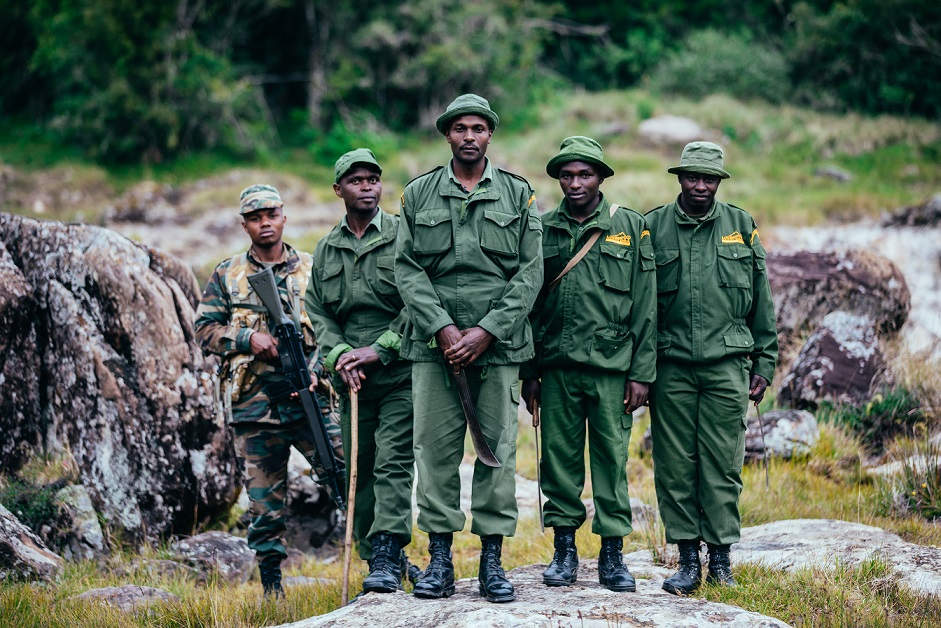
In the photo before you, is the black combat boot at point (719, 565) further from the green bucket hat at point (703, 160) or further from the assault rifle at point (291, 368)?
the assault rifle at point (291, 368)

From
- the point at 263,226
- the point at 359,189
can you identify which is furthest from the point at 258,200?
the point at 359,189

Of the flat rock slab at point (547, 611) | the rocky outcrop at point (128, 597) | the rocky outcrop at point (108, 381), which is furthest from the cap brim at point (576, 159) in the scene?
the rocky outcrop at point (108, 381)

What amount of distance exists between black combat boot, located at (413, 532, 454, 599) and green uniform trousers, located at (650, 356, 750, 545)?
1152mm

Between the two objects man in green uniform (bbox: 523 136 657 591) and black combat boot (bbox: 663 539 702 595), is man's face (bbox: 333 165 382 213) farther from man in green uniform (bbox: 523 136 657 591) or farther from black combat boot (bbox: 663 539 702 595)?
black combat boot (bbox: 663 539 702 595)

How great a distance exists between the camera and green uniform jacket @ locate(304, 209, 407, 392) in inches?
193

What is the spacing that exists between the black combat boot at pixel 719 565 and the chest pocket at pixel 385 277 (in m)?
2.16

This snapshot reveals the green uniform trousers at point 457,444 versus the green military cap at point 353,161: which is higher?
the green military cap at point 353,161

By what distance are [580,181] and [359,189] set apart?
49.8 inches

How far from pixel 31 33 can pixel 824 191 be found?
19239mm

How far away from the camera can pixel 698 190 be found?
461 cm

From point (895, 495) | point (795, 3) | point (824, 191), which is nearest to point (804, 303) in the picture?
point (895, 495)

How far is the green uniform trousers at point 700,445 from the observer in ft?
15.0

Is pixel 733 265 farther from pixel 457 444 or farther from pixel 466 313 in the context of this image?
pixel 457 444

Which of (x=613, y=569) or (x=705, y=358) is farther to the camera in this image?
(x=705, y=358)
